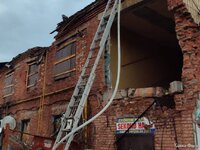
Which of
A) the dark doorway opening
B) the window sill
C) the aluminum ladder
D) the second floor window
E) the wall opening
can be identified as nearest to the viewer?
the aluminum ladder

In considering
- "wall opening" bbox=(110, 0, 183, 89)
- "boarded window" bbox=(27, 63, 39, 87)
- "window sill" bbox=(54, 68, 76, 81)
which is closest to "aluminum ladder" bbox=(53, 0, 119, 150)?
"wall opening" bbox=(110, 0, 183, 89)

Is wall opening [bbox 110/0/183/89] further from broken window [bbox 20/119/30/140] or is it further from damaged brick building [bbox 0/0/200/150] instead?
broken window [bbox 20/119/30/140]

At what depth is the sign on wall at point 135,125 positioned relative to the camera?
6.85m

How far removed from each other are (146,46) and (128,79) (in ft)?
5.51

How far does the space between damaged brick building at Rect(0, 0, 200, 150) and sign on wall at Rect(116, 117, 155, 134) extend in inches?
0.9

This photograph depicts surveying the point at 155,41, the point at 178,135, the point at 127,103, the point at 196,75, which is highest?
the point at 155,41

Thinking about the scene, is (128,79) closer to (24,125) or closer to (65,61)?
(65,61)

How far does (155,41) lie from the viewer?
1007 cm

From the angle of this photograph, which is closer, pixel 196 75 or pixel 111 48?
pixel 196 75

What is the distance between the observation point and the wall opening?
27.3 feet

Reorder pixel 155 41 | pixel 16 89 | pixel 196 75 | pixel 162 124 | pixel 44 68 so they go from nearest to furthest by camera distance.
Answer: pixel 196 75 → pixel 162 124 → pixel 155 41 → pixel 44 68 → pixel 16 89

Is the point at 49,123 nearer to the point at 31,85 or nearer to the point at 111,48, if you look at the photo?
the point at 31,85

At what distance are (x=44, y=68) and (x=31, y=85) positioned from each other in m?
1.28

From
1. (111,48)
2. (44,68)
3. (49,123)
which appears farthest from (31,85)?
(111,48)
